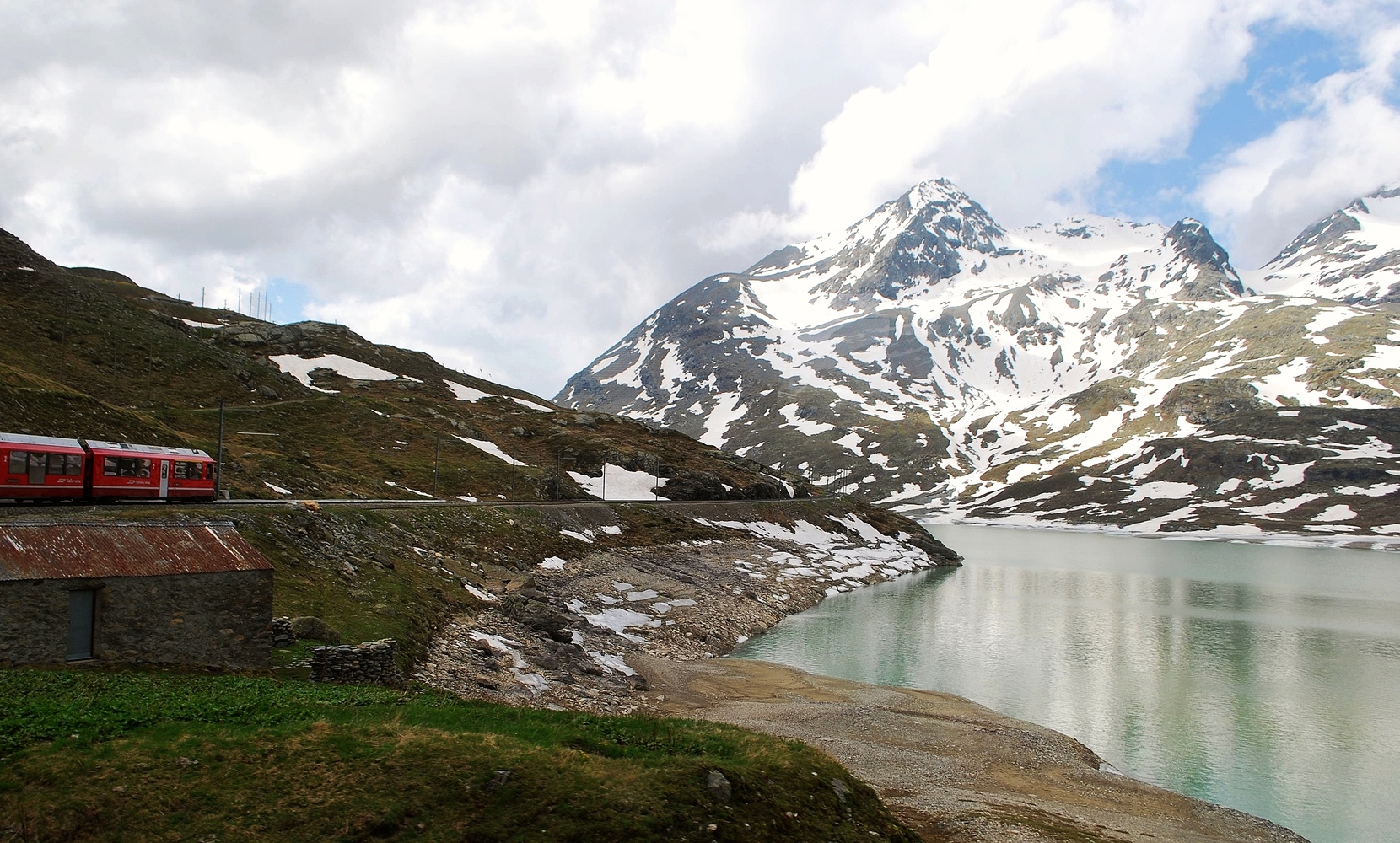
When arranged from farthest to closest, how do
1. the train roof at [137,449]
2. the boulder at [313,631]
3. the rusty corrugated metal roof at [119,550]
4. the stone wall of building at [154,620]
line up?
the train roof at [137,449]
the boulder at [313,631]
the rusty corrugated metal roof at [119,550]
the stone wall of building at [154,620]

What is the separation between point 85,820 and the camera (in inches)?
460

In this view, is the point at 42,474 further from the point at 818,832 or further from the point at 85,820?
the point at 818,832

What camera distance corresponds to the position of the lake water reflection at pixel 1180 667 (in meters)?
32.7

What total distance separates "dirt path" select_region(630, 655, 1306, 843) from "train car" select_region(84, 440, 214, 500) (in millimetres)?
28639

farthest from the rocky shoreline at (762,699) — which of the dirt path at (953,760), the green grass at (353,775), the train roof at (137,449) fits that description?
the train roof at (137,449)

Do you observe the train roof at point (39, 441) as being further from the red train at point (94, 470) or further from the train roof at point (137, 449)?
the train roof at point (137, 449)

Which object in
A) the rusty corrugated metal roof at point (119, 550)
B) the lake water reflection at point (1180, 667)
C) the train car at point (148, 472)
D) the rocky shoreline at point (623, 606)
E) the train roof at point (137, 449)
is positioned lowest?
the lake water reflection at point (1180, 667)

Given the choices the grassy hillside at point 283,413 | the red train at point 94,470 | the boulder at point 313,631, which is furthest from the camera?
the grassy hillside at point 283,413

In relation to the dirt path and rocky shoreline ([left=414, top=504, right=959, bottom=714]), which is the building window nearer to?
rocky shoreline ([left=414, top=504, right=959, bottom=714])

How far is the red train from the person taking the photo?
119ft

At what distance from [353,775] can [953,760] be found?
983 inches

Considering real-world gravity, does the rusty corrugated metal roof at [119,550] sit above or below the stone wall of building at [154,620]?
above

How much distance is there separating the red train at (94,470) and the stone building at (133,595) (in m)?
21.1

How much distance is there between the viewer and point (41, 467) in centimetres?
3697
